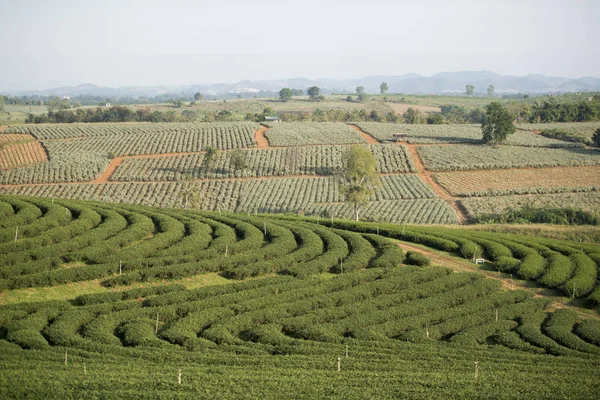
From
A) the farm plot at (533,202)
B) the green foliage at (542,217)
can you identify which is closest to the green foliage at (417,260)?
the green foliage at (542,217)

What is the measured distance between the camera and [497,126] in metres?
96.4

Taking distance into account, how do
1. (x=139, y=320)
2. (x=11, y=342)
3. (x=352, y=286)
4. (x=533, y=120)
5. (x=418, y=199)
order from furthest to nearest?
1. (x=533, y=120)
2. (x=418, y=199)
3. (x=352, y=286)
4. (x=139, y=320)
5. (x=11, y=342)

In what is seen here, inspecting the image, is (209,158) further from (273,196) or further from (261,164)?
(273,196)

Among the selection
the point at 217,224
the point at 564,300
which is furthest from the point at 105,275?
the point at 564,300

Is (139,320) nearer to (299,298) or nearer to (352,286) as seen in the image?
(299,298)

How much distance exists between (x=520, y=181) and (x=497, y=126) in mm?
18483

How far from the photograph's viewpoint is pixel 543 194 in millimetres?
75500

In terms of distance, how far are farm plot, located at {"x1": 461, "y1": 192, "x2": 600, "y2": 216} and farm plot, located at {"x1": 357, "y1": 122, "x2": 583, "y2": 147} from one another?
2684 cm

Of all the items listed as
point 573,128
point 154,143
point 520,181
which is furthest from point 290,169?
point 573,128

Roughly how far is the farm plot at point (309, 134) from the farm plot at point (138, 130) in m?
4.49

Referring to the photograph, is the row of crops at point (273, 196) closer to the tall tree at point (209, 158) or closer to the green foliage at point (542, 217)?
the green foliage at point (542, 217)

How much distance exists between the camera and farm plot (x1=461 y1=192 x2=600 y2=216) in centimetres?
6906

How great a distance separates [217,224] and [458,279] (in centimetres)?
1813

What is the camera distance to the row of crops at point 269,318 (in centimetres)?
2222
